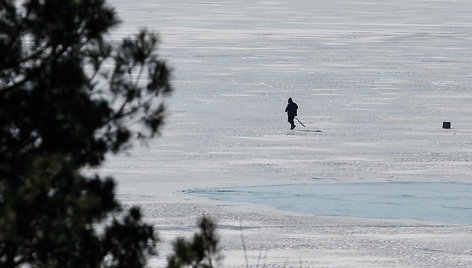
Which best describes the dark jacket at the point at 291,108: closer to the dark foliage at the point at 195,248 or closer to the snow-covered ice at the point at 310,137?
the snow-covered ice at the point at 310,137

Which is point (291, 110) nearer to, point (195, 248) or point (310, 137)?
point (310, 137)

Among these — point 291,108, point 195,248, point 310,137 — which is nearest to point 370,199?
point 310,137

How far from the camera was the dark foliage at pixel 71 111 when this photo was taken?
4859 millimetres

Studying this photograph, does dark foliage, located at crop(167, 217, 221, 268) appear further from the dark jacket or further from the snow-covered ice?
the dark jacket

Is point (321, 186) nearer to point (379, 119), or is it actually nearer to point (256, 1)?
point (379, 119)

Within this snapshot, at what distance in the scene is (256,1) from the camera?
3546 inches

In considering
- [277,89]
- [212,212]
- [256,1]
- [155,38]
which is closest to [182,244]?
[155,38]

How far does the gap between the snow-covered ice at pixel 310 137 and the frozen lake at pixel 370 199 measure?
0.90 ft

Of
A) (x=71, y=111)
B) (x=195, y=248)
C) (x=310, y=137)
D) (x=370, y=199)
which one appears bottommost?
(x=370, y=199)

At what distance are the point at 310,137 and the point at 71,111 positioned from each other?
61.1ft

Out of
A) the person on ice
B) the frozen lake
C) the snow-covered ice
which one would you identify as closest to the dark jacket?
the person on ice

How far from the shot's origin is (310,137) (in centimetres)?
2352

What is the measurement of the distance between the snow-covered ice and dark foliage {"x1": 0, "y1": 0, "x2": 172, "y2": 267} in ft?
3.20

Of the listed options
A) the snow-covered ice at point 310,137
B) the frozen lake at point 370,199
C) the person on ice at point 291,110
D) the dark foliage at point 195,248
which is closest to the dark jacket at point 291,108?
the person on ice at point 291,110
